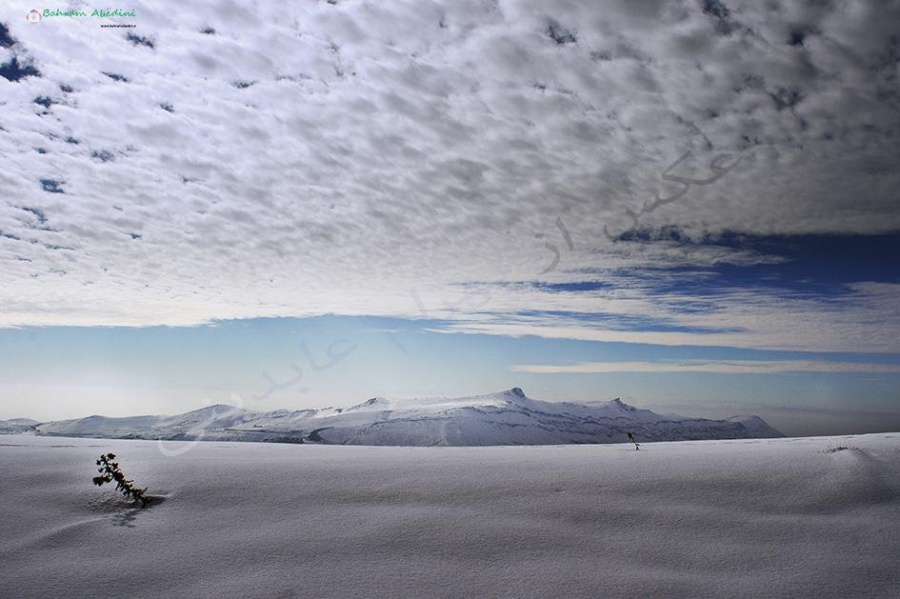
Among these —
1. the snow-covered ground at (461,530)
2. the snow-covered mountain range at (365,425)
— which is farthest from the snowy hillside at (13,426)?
the snow-covered ground at (461,530)

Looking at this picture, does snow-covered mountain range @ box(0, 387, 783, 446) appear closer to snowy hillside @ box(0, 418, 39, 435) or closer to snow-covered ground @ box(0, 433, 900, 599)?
snowy hillside @ box(0, 418, 39, 435)

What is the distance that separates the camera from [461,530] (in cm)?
487

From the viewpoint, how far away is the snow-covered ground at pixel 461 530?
391 cm

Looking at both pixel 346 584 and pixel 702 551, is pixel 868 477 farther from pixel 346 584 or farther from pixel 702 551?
pixel 346 584

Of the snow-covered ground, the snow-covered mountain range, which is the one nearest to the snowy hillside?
the snow-covered mountain range

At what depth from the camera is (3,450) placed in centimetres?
800

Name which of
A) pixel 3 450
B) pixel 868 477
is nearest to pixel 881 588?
pixel 868 477

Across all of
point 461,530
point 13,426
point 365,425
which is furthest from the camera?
point 365,425

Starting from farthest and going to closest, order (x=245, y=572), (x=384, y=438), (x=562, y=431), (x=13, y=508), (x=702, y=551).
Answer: (x=562, y=431)
(x=384, y=438)
(x=13, y=508)
(x=702, y=551)
(x=245, y=572)

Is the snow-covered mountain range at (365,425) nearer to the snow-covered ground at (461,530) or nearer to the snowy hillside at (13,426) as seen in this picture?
the snowy hillside at (13,426)

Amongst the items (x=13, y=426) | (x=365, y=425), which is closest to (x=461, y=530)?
(x=13, y=426)

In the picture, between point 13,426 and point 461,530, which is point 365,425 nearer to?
point 13,426

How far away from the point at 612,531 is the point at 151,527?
4.23 metres

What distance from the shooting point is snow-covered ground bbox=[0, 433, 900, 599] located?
391 cm
